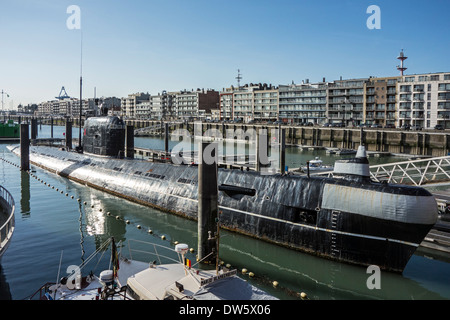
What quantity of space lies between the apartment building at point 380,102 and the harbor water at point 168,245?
85612 mm

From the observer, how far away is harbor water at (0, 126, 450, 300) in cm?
1616

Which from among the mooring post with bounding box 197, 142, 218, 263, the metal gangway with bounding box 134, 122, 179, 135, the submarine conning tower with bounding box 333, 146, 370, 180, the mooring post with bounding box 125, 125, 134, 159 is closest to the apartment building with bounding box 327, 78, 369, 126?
the metal gangway with bounding box 134, 122, 179, 135

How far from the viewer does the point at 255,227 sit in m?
21.6

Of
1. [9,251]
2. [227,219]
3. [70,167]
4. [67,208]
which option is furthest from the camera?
[70,167]

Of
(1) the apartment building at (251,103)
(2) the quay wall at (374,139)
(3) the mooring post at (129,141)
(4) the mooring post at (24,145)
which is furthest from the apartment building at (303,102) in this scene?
(4) the mooring post at (24,145)

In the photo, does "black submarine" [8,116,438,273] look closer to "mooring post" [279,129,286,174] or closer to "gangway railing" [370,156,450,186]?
"gangway railing" [370,156,450,186]

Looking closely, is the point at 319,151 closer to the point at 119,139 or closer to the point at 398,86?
the point at 398,86

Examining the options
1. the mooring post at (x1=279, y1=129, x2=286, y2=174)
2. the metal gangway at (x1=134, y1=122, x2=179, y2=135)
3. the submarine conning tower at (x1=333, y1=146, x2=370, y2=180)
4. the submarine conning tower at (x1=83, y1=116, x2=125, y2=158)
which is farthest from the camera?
the metal gangway at (x1=134, y1=122, x2=179, y2=135)

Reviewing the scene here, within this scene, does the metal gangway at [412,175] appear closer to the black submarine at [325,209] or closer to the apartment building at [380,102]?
the black submarine at [325,209]

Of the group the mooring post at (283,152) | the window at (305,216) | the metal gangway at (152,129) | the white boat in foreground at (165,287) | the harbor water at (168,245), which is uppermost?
the metal gangway at (152,129)

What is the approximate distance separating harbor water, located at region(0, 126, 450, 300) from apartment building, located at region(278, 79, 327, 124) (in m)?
97.4

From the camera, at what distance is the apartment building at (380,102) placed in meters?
99.2

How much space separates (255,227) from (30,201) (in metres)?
21.9

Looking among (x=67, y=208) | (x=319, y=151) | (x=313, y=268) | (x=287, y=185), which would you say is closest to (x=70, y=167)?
(x=67, y=208)
